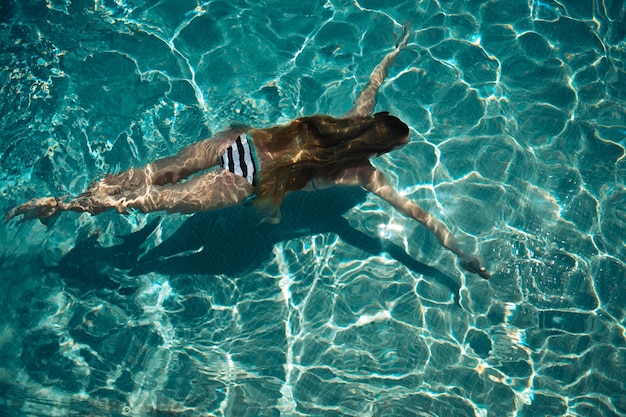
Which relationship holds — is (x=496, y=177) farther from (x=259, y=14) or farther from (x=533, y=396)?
(x=259, y=14)

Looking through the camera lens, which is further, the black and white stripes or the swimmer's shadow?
the swimmer's shadow

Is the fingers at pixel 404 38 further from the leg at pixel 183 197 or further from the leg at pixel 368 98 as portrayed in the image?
the leg at pixel 183 197

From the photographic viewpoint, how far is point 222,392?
5.77 m

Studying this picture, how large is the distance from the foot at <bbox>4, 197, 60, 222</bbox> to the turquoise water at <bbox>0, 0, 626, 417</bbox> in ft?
1.95

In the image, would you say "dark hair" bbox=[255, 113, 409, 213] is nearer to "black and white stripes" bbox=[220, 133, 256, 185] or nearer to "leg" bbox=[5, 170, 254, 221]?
"black and white stripes" bbox=[220, 133, 256, 185]

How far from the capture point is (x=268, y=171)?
462cm

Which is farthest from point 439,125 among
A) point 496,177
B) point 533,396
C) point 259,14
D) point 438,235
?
point 533,396

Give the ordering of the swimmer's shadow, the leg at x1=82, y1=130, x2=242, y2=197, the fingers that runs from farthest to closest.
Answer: the fingers → the swimmer's shadow → the leg at x1=82, y1=130, x2=242, y2=197

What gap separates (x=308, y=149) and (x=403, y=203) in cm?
130

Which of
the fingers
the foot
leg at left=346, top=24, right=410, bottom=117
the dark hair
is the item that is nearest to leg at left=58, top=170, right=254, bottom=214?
the foot

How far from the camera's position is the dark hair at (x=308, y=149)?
14.6 ft

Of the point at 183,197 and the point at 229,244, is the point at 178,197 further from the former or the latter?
the point at 229,244

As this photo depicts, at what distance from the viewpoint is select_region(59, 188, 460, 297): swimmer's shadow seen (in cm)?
616

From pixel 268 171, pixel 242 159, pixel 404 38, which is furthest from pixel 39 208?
pixel 404 38
